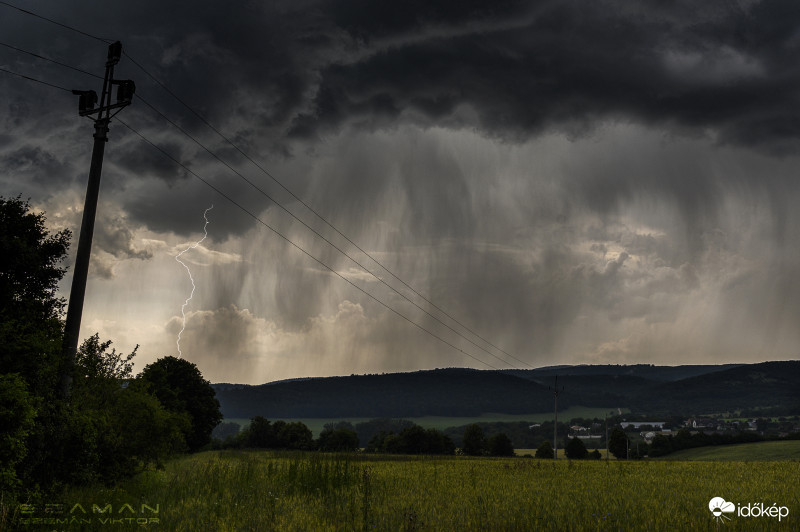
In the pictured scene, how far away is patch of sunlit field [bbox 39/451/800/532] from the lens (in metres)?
13.7

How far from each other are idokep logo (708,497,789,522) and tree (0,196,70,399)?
20785 millimetres

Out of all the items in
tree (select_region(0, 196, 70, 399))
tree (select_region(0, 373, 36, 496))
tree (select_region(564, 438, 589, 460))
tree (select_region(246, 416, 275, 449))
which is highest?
tree (select_region(0, 196, 70, 399))

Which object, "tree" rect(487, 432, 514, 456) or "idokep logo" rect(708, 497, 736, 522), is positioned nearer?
"idokep logo" rect(708, 497, 736, 522)

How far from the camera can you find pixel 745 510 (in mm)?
16016

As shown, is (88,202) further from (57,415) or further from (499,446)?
(499,446)

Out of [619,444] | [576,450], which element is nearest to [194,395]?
[576,450]

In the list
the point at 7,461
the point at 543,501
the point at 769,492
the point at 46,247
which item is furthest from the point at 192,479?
the point at 769,492

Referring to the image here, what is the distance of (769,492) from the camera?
A: 1950 centimetres

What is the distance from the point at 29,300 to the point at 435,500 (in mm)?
18690

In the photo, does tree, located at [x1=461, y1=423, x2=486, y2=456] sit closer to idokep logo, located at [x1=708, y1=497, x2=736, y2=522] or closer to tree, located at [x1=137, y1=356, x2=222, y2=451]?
tree, located at [x1=137, y1=356, x2=222, y2=451]

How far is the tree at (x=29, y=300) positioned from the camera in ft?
59.2

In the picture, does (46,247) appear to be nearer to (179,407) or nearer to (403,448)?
(179,407)

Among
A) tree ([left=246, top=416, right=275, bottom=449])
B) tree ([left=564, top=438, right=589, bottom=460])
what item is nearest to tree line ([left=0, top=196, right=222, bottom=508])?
tree ([left=246, top=416, right=275, bottom=449])

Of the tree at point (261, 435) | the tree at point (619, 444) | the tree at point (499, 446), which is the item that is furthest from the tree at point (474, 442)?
the tree at point (261, 435)
